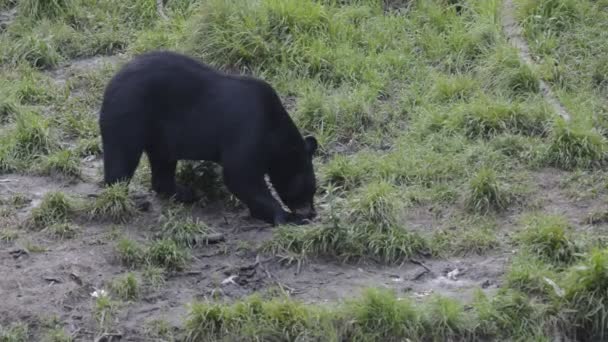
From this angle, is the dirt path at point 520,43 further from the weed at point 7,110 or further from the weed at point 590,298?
the weed at point 7,110

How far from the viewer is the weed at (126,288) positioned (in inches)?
284

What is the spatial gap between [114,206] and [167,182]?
0.50 m

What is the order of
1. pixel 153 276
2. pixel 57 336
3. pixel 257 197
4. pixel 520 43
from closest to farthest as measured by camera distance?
pixel 57 336 → pixel 153 276 → pixel 257 197 → pixel 520 43

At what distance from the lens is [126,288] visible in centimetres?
724

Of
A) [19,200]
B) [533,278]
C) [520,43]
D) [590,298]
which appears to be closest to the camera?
[590,298]

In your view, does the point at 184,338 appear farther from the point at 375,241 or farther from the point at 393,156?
the point at 393,156

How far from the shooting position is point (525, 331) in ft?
22.7

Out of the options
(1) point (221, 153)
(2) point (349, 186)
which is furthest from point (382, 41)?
(1) point (221, 153)

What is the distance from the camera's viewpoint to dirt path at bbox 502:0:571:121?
30.9 feet

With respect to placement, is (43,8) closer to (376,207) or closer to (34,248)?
(34,248)

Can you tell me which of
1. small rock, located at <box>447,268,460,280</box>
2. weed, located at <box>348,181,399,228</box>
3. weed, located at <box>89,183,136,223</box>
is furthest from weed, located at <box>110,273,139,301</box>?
small rock, located at <box>447,268,460,280</box>

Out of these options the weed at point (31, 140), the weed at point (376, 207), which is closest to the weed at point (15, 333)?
the weed at point (376, 207)

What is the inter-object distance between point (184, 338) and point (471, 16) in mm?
4946

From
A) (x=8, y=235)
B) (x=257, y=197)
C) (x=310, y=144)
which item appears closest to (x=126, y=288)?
(x=8, y=235)
